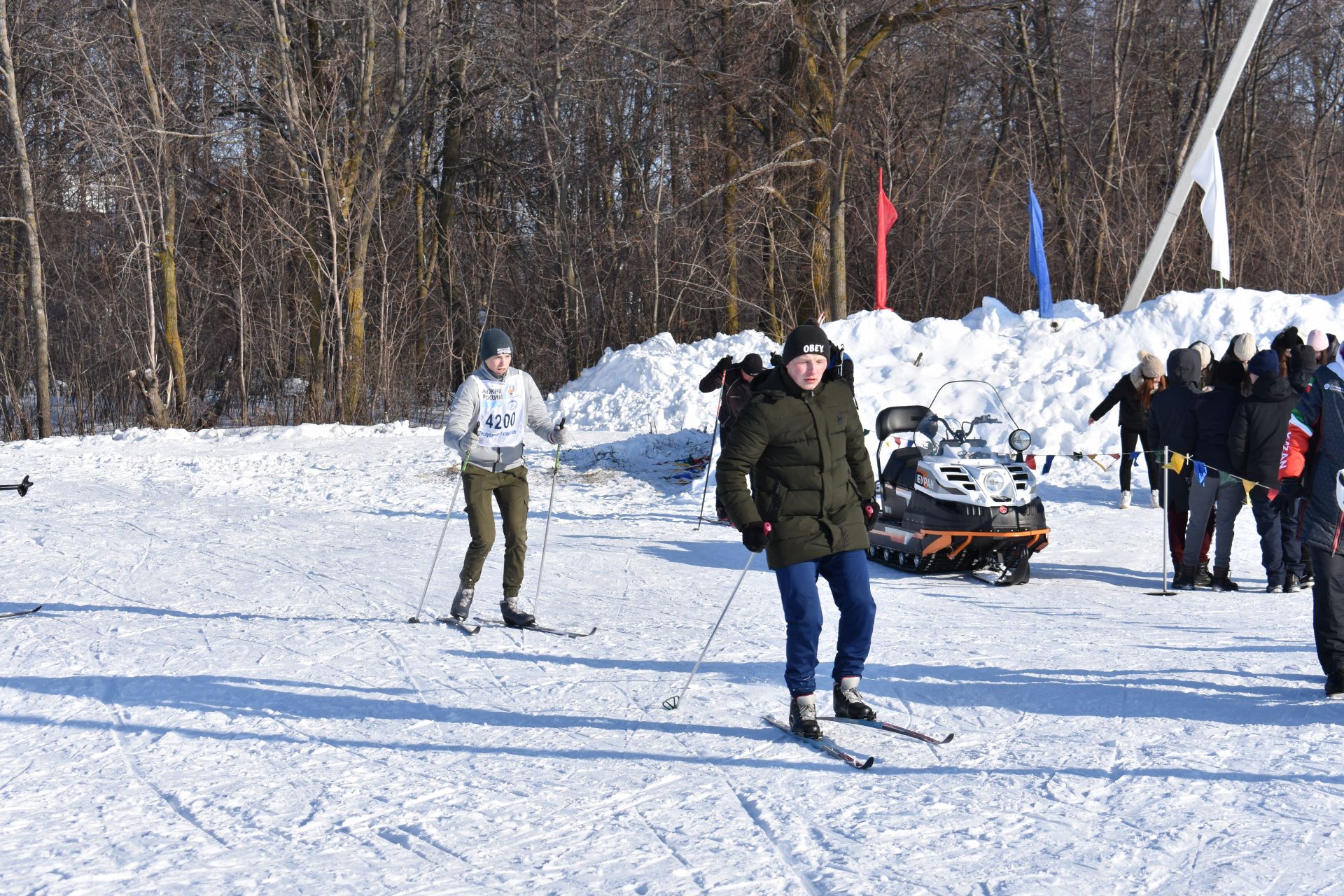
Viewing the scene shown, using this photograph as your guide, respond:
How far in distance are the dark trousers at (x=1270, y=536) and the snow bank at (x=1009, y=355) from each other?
A: 6841mm

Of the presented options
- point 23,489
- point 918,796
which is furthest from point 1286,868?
point 23,489

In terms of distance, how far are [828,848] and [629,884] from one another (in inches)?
29.5

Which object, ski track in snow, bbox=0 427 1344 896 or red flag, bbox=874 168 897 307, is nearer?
ski track in snow, bbox=0 427 1344 896

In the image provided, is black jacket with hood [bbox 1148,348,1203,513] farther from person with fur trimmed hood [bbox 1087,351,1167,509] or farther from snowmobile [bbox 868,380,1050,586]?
person with fur trimmed hood [bbox 1087,351,1167,509]

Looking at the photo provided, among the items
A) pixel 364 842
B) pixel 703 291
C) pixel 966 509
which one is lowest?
pixel 364 842

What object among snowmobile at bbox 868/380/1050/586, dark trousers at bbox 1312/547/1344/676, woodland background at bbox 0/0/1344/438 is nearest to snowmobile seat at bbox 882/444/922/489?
snowmobile at bbox 868/380/1050/586

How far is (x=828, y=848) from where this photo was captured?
14.2ft

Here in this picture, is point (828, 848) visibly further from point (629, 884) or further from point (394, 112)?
point (394, 112)

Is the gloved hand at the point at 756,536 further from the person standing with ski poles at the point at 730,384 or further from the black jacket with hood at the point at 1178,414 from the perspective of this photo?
the person standing with ski poles at the point at 730,384

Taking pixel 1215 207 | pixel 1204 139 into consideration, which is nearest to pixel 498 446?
pixel 1215 207

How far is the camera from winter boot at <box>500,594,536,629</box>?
8.18m

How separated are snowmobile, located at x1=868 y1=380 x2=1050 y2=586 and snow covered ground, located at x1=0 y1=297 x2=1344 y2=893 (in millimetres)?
345

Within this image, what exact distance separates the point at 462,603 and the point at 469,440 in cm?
121

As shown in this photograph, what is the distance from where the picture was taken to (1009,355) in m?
19.0
